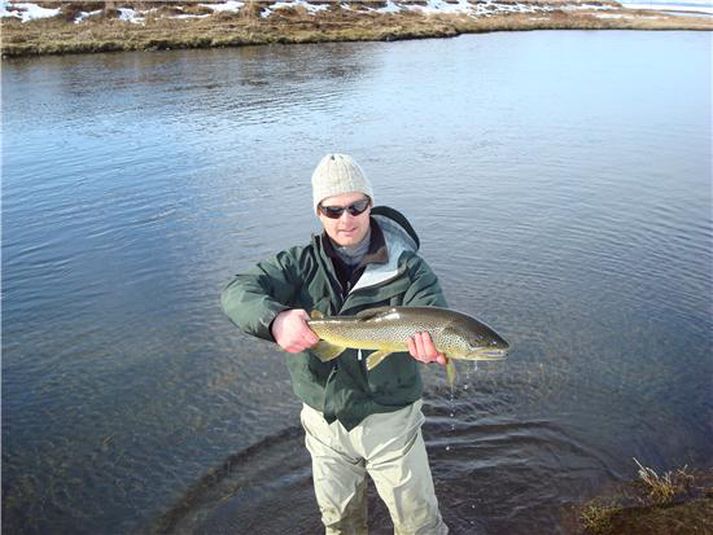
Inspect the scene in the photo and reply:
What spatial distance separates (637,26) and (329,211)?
75.7 metres

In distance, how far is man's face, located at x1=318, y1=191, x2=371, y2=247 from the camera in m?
3.93

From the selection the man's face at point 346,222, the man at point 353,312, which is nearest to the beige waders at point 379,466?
the man at point 353,312

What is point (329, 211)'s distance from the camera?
157 inches

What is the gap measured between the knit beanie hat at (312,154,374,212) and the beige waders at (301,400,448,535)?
1.40 m

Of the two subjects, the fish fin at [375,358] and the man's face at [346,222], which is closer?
the fish fin at [375,358]

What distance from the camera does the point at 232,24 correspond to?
54.9 m

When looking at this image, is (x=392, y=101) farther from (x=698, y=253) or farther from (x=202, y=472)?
(x=202, y=472)

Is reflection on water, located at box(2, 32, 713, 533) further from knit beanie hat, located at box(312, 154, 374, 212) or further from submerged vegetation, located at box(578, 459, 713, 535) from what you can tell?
knit beanie hat, located at box(312, 154, 374, 212)

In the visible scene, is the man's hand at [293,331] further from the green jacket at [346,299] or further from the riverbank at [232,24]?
the riverbank at [232,24]

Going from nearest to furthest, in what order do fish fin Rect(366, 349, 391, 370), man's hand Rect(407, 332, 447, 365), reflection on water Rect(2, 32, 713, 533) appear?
man's hand Rect(407, 332, 447, 365) → fish fin Rect(366, 349, 391, 370) → reflection on water Rect(2, 32, 713, 533)

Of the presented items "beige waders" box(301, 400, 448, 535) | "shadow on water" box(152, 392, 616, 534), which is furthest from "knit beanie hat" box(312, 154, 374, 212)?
"shadow on water" box(152, 392, 616, 534)

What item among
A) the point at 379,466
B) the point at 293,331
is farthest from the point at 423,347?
the point at 379,466

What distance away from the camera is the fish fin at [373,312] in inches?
143

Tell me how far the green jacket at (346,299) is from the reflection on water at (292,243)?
80.1 inches
